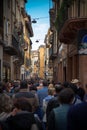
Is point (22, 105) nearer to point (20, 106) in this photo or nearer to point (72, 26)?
point (20, 106)

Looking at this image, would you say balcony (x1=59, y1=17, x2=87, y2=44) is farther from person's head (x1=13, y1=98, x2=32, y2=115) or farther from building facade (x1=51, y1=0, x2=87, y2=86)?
person's head (x1=13, y1=98, x2=32, y2=115)

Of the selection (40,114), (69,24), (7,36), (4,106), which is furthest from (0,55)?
(4,106)

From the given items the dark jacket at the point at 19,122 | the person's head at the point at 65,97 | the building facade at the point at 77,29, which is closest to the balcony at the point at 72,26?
the building facade at the point at 77,29

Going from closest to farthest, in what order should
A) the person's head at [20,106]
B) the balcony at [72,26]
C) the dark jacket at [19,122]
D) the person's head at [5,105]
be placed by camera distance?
the dark jacket at [19,122], the person's head at [20,106], the person's head at [5,105], the balcony at [72,26]

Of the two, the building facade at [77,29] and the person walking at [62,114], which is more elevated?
the building facade at [77,29]

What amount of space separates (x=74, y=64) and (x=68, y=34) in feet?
8.84

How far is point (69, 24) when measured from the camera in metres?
22.8

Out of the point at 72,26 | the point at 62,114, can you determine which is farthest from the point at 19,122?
the point at 72,26

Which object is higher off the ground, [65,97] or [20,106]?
[65,97]

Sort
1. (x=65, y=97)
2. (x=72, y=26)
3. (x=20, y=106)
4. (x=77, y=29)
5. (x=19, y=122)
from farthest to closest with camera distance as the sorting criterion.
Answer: (x=77, y=29)
(x=72, y=26)
(x=65, y=97)
(x=20, y=106)
(x=19, y=122)

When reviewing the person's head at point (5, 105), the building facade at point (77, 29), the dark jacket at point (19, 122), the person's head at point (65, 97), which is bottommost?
the dark jacket at point (19, 122)

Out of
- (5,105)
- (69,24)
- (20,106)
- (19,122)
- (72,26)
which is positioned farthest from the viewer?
(72,26)

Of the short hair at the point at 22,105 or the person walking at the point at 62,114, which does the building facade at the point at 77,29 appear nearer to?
the person walking at the point at 62,114

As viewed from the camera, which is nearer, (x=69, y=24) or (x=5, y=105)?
(x=5, y=105)
